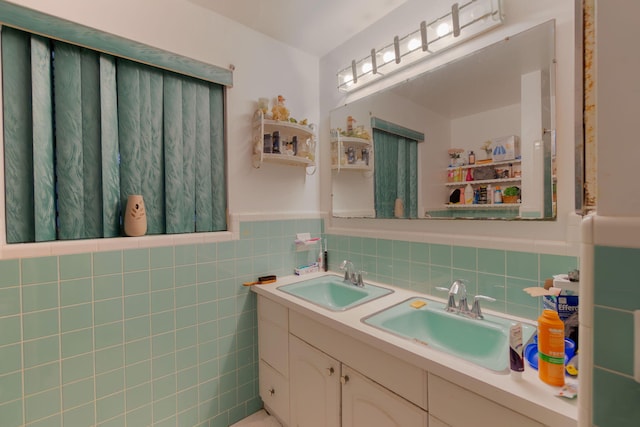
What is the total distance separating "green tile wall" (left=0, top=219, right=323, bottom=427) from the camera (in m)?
1.12

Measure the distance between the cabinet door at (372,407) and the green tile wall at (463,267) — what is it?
1.99 ft

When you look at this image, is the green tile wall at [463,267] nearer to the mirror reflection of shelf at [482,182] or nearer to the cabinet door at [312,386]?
the mirror reflection of shelf at [482,182]

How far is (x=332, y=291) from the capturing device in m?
1.79

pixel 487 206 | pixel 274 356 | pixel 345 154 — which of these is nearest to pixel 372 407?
pixel 274 356

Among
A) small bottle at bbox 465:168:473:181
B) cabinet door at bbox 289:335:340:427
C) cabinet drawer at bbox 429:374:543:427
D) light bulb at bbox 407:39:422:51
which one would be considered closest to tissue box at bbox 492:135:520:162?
small bottle at bbox 465:168:473:181

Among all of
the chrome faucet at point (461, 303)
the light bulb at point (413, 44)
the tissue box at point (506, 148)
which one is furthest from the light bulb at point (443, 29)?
the chrome faucet at point (461, 303)

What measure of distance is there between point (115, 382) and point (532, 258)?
6.36ft

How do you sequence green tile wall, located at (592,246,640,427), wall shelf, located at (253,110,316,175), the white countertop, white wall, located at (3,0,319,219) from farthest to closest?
1. wall shelf, located at (253,110,316,175)
2. white wall, located at (3,0,319,219)
3. the white countertop
4. green tile wall, located at (592,246,640,427)

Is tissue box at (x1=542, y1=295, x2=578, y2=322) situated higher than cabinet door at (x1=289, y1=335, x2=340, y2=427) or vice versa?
tissue box at (x1=542, y1=295, x2=578, y2=322)

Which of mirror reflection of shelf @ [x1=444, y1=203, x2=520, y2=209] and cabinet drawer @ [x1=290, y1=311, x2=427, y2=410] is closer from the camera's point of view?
cabinet drawer @ [x1=290, y1=311, x2=427, y2=410]

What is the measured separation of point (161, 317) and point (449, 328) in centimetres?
141

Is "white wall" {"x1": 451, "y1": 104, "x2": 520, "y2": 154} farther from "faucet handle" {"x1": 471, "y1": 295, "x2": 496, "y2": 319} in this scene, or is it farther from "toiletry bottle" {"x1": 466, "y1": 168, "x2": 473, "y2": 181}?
"faucet handle" {"x1": 471, "y1": 295, "x2": 496, "y2": 319}

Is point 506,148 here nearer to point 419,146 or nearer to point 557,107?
point 557,107

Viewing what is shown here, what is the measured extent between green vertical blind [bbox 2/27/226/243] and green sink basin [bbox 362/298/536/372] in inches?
44.1
